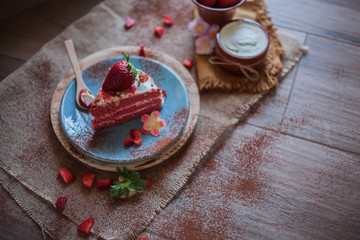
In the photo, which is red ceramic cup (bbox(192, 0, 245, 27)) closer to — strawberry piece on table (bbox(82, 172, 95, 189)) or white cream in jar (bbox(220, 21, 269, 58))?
white cream in jar (bbox(220, 21, 269, 58))

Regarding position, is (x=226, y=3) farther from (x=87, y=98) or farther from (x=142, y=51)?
(x=87, y=98)

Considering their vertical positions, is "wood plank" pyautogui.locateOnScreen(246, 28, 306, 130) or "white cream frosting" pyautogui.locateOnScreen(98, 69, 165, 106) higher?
"white cream frosting" pyautogui.locateOnScreen(98, 69, 165, 106)

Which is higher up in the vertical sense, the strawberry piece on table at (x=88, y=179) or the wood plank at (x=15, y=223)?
the strawberry piece on table at (x=88, y=179)

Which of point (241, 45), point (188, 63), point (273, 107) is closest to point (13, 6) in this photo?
point (188, 63)

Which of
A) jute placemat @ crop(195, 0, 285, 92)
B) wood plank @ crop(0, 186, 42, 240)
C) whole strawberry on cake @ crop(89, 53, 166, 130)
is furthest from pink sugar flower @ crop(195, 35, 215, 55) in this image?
wood plank @ crop(0, 186, 42, 240)

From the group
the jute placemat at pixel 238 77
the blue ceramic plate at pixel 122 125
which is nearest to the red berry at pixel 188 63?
the jute placemat at pixel 238 77

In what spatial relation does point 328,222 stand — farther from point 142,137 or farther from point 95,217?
point 95,217

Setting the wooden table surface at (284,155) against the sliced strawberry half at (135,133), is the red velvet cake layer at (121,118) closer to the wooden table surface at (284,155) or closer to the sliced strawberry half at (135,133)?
the sliced strawberry half at (135,133)
